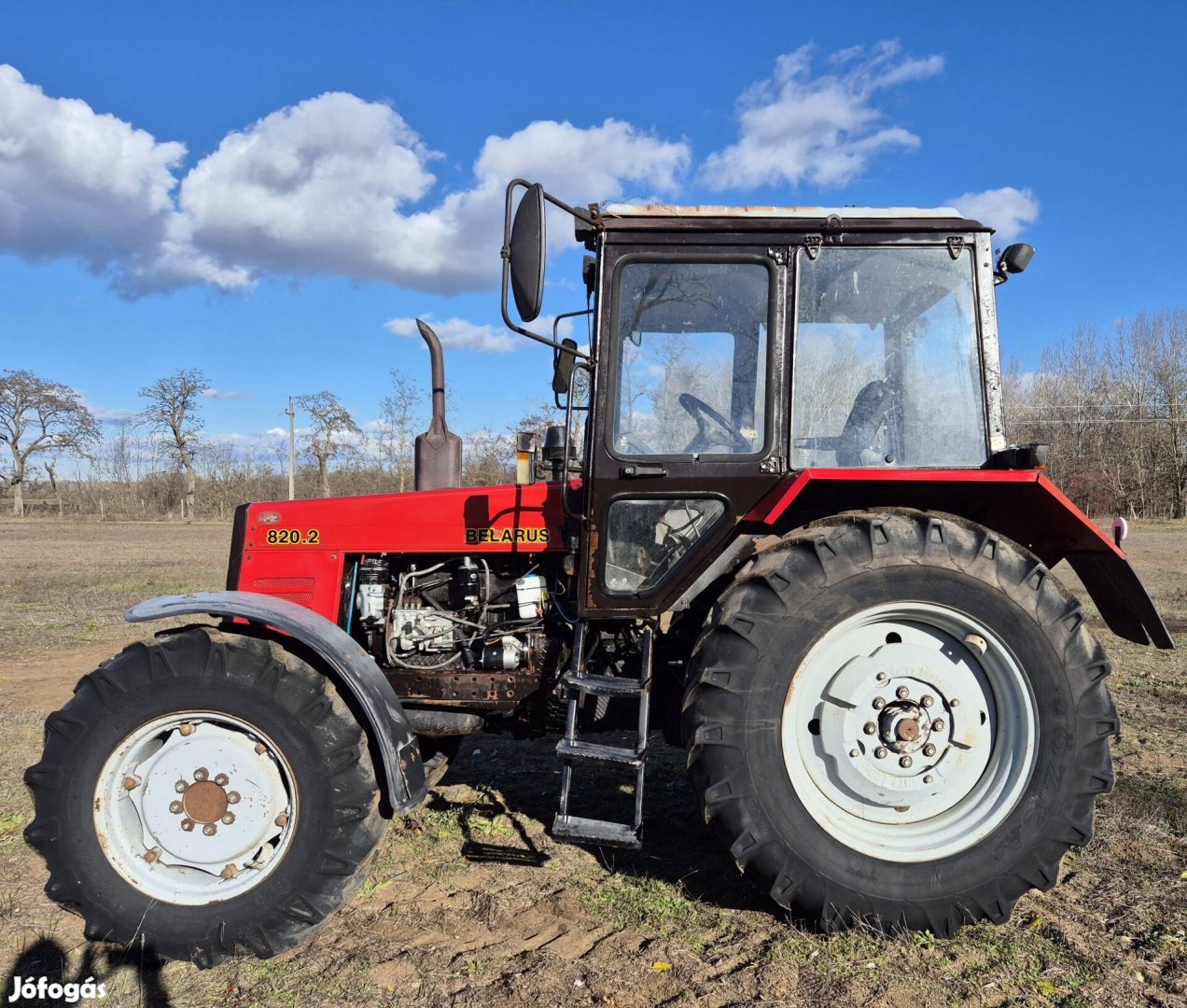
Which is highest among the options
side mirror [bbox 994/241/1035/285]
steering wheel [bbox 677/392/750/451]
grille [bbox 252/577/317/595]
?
side mirror [bbox 994/241/1035/285]

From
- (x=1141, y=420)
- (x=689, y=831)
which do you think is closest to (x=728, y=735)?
(x=689, y=831)

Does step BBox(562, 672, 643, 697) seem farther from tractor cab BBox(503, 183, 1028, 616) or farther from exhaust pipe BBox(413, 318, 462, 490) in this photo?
exhaust pipe BBox(413, 318, 462, 490)

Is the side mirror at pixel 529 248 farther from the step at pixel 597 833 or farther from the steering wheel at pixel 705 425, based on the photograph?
the step at pixel 597 833

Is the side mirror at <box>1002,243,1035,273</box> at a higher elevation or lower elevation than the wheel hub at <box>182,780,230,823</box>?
higher

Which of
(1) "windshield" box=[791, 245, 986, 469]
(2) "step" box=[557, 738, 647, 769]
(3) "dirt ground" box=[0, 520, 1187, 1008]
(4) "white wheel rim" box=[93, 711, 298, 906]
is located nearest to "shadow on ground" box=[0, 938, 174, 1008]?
(3) "dirt ground" box=[0, 520, 1187, 1008]

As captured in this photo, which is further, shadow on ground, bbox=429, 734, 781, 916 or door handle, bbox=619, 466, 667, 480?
shadow on ground, bbox=429, 734, 781, 916

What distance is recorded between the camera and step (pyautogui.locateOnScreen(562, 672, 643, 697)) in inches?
118

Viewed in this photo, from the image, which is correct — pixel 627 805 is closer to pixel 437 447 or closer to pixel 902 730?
pixel 902 730

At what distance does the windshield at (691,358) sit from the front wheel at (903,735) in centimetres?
55

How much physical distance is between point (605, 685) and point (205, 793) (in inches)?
55.8

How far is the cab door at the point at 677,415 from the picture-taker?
10.2 feet

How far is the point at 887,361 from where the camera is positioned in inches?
125

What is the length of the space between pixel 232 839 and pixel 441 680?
37.4 inches

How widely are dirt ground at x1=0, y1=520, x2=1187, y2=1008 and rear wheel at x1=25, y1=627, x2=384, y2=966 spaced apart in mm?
194
